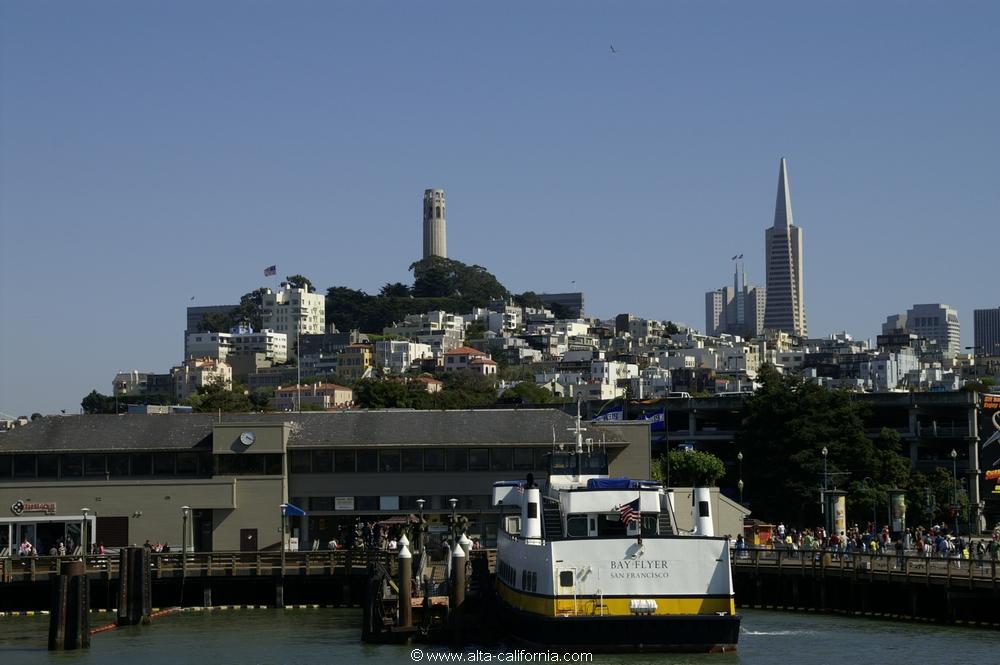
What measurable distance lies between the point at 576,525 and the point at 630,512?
6.19 feet

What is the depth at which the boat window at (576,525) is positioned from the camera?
148 ft

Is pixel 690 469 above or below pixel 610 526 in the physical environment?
above

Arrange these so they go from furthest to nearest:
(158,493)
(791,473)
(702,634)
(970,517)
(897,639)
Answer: (791,473) < (970,517) < (158,493) < (897,639) < (702,634)

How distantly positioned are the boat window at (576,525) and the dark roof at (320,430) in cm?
2687

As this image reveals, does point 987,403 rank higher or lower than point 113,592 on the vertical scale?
higher

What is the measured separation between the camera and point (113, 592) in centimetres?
6097

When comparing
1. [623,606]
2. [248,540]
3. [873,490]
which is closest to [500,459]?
[248,540]

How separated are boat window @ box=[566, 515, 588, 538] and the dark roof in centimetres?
2687

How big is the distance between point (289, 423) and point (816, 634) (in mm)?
32502

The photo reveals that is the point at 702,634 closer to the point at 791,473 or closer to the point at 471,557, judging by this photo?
the point at 471,557

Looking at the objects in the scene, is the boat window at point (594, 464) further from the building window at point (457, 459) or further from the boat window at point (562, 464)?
the building window at point (457, 459)

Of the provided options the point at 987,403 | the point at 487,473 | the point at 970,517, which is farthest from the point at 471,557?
the point at 987,403

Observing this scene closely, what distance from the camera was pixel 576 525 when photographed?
4534cm

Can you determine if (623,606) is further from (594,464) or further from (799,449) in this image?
(799,449)
